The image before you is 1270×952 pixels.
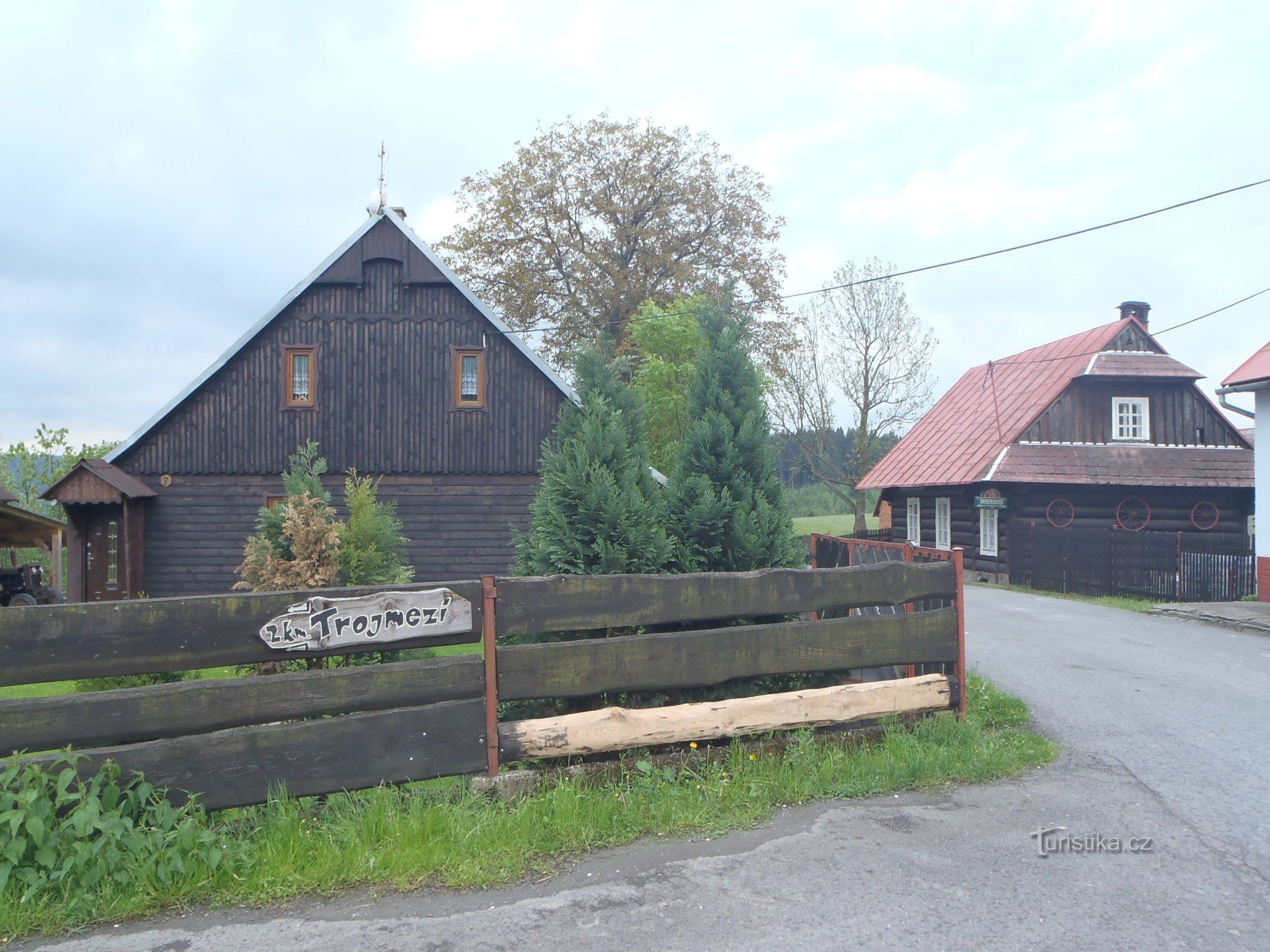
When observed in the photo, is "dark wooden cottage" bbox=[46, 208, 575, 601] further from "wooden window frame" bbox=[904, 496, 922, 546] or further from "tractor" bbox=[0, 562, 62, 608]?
"wooden window frame" bbox=[904, 496, 922, 546]

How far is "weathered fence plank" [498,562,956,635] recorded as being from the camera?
513 cm

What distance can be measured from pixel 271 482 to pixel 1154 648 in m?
15.9

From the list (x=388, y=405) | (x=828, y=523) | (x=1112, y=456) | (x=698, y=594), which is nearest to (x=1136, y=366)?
(x=1112, y=456)

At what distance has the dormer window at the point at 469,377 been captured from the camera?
18.2 metres

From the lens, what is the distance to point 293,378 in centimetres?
1833

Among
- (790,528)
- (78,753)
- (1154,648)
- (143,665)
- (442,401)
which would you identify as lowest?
(1154,648)

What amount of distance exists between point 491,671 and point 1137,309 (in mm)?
27234

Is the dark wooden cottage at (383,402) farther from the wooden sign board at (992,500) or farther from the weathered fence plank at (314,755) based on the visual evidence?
the weathered fence plank at (314,755)

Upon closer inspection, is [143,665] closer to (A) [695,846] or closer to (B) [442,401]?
(A) [695,846]

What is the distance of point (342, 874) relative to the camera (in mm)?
4125

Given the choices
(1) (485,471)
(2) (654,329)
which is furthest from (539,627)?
(2) (654,329)

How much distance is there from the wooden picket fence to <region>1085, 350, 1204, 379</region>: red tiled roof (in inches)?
788

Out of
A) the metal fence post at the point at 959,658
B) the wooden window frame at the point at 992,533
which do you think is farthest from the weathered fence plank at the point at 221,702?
the wooden window frame at the point at 992,533

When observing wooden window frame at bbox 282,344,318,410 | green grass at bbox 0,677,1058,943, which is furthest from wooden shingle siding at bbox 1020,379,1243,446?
green grass at bbox 0,677,1058,943
